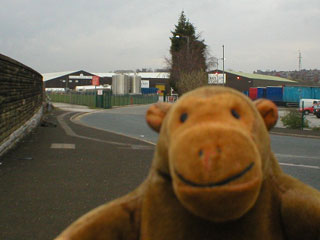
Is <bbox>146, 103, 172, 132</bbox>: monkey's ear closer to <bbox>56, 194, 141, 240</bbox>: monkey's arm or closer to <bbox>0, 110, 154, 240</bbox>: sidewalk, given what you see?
<bbox>56, 194, 141, 240</bbox>: monkey's arm

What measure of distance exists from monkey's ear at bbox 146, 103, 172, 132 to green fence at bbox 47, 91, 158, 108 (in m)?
41.4

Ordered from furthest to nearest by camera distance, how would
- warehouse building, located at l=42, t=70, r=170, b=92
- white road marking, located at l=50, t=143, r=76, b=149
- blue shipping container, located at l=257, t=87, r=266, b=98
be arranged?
warehouse building, located at l=42, t=70, r=170, b=92 < blue shipping container, located at l=257, t=87, r=266, b=98 < white road marking, located at l=50, t=143, r=76, b=149

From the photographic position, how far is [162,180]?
205 centimetres

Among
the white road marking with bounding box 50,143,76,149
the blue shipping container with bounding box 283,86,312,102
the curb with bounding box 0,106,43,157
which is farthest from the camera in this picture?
the blue shipping container with bounding box 283,86,312,102

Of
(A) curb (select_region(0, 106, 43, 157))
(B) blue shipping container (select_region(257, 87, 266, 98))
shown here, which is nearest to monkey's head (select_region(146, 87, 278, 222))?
(A) curb (select_region(0, 106, 43, 157))

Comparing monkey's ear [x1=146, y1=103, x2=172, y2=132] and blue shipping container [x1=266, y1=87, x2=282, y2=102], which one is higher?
blue shipping container [x1=266, y1=87, x2=282, y2=102]

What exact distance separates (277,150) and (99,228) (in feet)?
37.9

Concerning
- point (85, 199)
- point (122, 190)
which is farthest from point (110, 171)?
point (85, 199)

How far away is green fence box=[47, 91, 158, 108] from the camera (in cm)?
4388

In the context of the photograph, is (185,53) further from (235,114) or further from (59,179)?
(235,114)

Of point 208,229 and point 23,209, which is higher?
point 208,229

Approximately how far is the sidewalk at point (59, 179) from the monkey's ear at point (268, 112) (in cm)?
328

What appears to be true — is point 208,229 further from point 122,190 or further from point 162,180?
point 122,190

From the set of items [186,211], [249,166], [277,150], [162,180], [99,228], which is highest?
[249,166]
